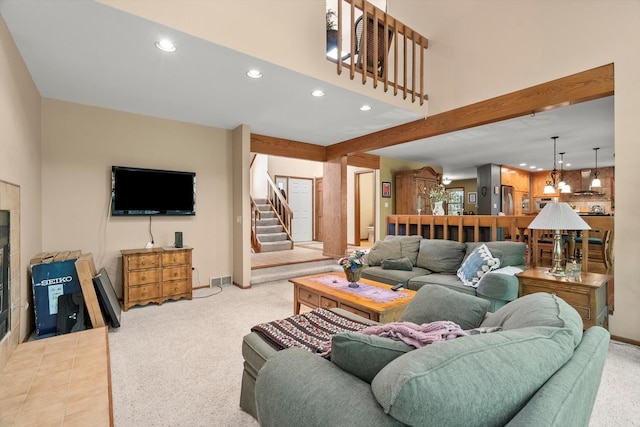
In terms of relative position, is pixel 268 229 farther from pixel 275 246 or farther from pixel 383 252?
pixel 383 252

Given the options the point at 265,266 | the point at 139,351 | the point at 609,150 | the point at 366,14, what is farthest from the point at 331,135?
the point at 609,150

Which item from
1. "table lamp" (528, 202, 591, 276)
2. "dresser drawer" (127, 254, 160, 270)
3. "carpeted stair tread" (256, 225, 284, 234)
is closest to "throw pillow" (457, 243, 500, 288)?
"table lamp" (528, 202, 591, 276)

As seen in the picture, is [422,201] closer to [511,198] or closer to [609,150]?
[511,198]

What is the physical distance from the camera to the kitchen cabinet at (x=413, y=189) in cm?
761

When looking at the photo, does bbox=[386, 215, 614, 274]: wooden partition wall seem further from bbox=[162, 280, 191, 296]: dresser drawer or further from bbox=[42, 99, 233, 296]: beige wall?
bbox=[162, 280, 191, 296]: dresser drawer

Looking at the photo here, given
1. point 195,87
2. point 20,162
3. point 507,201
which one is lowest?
point 507,201

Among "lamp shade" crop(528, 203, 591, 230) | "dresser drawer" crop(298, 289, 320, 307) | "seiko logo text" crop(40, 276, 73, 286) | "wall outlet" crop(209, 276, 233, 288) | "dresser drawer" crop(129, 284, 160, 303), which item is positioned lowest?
"wall outlet" crop(209, 276, 233, 288)

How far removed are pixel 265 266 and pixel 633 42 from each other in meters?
5.10

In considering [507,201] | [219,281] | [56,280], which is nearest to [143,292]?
[56,280]

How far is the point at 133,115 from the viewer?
13.6ft

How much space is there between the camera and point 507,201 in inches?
343

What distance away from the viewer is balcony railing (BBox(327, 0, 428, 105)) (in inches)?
133

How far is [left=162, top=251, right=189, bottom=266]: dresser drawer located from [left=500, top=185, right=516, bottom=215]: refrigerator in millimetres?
7986

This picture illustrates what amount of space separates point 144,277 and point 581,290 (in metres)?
4.67
